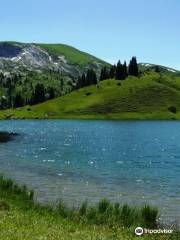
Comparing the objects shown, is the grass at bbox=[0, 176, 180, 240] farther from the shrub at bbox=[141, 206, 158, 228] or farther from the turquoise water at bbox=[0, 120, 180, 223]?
the turquoise water at bbox=[0, 120, 180, 223]

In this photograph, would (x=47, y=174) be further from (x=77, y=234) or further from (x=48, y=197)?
(x=77, y=234)

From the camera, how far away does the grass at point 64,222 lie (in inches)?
848

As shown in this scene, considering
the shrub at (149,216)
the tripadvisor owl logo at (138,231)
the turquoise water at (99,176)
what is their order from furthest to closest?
the turquoise water at (99,176)
the shrub at (149,216)
the tripadvisor owl logo at (138,231)

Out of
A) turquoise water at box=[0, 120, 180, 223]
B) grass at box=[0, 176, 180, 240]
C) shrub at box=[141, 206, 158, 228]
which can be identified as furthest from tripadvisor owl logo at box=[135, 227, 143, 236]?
turquoise water at box=[0, 120, 180, 223]

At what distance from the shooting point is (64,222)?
86.5 feet

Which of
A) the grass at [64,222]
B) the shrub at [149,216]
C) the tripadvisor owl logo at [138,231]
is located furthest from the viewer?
the shrub at [149,216]

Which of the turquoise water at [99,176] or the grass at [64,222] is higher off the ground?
the grass at [64,222]

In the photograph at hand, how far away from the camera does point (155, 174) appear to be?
64.9 m

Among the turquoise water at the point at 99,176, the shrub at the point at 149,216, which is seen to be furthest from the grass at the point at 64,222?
the turquoise water at the point at 99,176

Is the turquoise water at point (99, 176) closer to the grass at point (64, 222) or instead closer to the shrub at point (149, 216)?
the shrub at point (149, 216)

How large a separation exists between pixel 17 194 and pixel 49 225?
42.2ft

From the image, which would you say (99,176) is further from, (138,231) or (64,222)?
(138,231)

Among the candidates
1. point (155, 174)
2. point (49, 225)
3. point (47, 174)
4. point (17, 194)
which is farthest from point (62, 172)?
point (49, 225)

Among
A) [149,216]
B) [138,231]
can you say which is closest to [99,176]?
[149,216]
